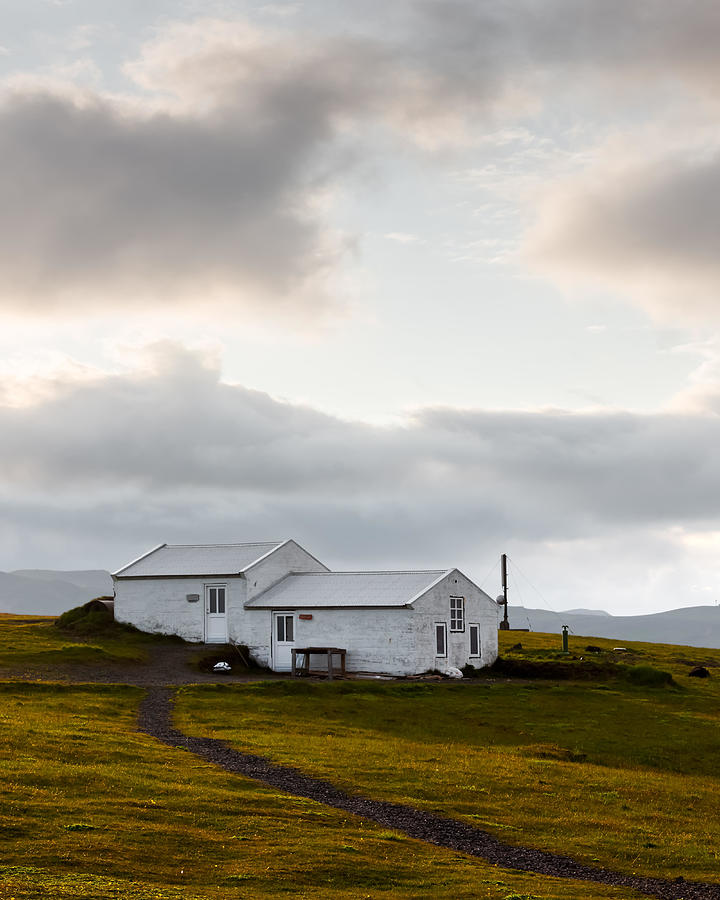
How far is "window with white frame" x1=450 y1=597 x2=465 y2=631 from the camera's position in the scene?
206 ft

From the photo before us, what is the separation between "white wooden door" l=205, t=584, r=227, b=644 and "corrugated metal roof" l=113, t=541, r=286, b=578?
126cm

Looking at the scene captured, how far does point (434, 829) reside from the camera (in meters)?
25.3

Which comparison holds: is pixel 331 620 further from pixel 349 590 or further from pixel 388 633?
pixel 388 633

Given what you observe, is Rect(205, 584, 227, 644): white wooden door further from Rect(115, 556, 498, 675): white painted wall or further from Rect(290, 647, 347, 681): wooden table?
Rect(290, 647, 347, 681): wooden table

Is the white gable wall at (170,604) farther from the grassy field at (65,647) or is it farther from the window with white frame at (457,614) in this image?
the window with white frame at (457,614)

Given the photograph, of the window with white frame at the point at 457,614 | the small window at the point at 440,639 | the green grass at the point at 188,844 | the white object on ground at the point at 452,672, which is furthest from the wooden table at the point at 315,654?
the green grass at the point at 188,844

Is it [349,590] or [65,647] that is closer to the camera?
[65,647]

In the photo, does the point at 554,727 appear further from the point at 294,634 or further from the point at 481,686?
the point at 294,634

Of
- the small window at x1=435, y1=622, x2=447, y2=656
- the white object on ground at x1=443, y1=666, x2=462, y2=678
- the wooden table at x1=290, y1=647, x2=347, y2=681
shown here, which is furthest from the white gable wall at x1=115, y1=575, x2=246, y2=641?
the white object on ground at x1=443, y1=666, x2=462, y2=678

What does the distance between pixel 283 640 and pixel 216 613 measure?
6.37 m

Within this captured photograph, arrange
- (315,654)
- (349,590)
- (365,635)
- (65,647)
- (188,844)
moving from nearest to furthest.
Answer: (188,844) < (365,635) < (65,647) < (315,654) < (349,590)

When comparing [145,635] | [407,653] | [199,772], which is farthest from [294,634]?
[199,772]

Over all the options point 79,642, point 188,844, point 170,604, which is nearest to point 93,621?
point 79,642

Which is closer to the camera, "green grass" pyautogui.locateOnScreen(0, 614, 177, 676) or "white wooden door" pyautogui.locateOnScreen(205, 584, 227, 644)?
"green grass" pyautogui.locateOnScreen(0, 614, 177, 676)
